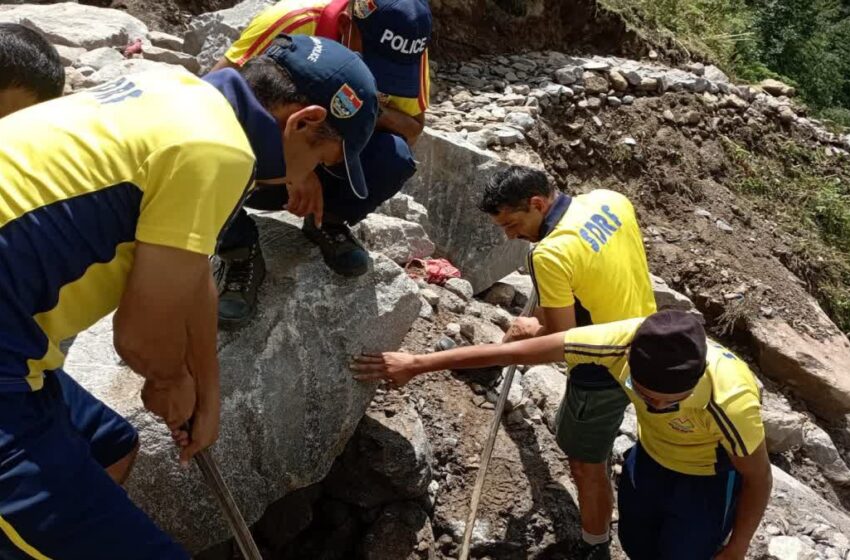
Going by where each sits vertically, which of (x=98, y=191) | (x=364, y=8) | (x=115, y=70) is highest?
(x=98, y=191)

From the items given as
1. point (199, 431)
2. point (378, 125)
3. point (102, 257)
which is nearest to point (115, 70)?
point (378, 125)

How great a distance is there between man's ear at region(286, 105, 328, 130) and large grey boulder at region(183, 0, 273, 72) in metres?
3.82

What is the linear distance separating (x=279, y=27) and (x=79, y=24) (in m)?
3.53

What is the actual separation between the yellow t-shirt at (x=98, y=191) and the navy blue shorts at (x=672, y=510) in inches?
90.1

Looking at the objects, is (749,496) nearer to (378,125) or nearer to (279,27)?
(378,125)

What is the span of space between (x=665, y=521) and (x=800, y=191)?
7.01 m

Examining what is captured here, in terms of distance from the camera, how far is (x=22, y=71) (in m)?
2.73

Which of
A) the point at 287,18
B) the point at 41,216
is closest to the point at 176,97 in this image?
the point at 41,216

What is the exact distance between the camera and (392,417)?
12.3 feet

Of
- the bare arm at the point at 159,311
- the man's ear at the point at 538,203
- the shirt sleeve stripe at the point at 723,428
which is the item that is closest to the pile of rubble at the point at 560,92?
the man's ear at the point at 538,203

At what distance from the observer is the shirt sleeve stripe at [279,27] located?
10.3ft

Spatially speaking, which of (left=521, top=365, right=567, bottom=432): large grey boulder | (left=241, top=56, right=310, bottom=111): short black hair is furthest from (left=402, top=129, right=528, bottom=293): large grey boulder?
(left=241, top=56, right=310, bottom=111): short black hair

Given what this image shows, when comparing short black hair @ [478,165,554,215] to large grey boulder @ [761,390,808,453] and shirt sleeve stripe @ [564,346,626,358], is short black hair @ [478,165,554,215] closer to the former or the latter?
shirt sleeve stripe @ [564,346,626,358]

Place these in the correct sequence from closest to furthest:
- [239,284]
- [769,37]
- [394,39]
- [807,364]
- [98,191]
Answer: [98,191] < [239,284] < [394,39] < [807,364] < [769,37]
